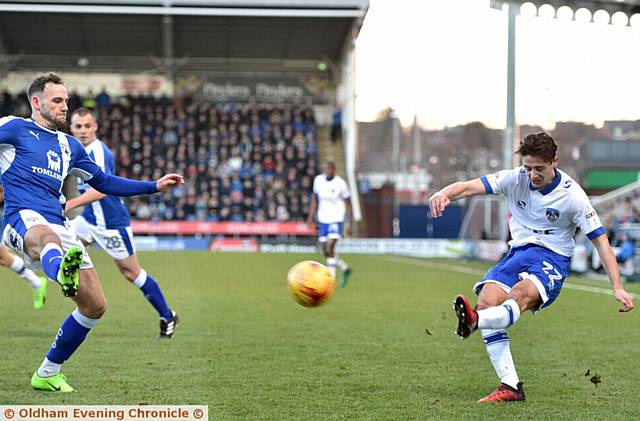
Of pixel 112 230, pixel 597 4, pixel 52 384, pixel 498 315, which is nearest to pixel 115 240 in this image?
pixel 112 230

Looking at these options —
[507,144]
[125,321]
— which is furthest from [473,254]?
[125,321]

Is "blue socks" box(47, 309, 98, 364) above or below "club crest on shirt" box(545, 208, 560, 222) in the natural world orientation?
below

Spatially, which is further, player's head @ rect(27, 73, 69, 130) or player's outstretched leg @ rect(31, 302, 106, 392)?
player's outstretched leg @ rect(31, 302, 106, 392)

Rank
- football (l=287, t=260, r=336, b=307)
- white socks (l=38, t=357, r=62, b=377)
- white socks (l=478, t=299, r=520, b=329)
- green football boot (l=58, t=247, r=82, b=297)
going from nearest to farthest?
green football boot (l=58, t=247, r=82, b=297) < white socks (l=478, t=299, r=520, b=329) < white socks (l=38, t=357, r=62, b=377) < football (l=287, t=260, r=336, b=307)

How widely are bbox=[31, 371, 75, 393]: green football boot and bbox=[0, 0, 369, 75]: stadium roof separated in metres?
32.9

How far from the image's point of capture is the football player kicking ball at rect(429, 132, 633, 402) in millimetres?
6770

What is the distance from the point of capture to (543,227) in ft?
23.4

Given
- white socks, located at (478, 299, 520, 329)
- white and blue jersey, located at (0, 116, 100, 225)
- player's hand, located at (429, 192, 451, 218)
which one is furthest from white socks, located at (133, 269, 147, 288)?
white socks, located at (478, 299, 520, 329)

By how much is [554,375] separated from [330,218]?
11.1 meters

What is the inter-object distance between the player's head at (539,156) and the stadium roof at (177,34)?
32328 mm

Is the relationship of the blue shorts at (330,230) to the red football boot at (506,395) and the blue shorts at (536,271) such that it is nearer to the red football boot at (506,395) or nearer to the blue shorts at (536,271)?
the blue shorts at (536,271)

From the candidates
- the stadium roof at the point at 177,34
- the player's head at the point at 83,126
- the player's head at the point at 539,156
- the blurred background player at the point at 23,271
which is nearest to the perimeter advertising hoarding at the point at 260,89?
the stadium roof at the point at 177,34

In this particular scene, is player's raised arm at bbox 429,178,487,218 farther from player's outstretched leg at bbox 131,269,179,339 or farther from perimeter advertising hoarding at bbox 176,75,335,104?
perimeter advertising hoarding at bbox 176,75,335,104

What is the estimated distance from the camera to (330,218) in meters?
19.0
